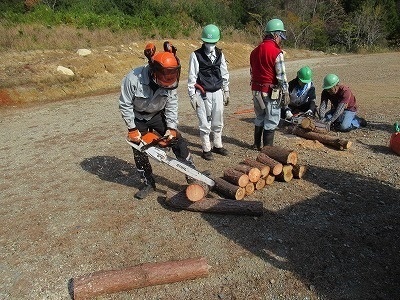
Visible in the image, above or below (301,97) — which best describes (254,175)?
below

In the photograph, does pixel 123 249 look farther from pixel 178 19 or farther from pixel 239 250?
pixel 178 19

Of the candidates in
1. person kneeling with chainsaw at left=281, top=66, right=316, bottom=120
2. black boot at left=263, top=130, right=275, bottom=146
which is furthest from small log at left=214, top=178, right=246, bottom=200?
person kneeling with chainsaw at left=281, top=66, right=316, bottom=120

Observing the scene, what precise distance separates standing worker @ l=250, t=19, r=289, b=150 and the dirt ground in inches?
32.2

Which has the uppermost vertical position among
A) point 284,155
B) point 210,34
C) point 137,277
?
point 210,34

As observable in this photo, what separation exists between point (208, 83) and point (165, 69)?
1.83 m

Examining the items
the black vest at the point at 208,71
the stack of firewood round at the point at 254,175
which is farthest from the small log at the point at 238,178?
the black vest at the point at 208,71

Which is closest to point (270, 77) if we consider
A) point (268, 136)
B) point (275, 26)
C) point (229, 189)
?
point (275, 26)

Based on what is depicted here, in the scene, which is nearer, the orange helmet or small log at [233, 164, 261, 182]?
the orange helmet

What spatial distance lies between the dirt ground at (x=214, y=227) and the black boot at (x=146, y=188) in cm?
10

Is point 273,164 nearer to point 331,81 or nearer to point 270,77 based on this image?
point 270,77

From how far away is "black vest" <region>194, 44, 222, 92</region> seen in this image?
5559 mm

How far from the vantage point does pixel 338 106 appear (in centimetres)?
691

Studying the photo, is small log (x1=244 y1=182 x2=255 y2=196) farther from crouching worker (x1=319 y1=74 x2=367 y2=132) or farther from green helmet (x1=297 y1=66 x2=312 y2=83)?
green helmet (x1=297 y1=66 x2=312 y2=83)

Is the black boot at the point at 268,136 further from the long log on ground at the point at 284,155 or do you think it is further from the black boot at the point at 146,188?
the black boot at the point at 146,188
